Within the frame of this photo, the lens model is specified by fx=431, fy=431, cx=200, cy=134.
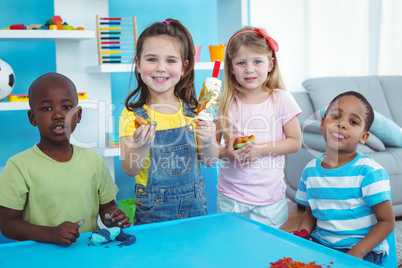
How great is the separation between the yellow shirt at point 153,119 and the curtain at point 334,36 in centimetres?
241

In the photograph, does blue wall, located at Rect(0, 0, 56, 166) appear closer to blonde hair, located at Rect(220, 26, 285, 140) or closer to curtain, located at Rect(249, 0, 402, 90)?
blonde hair, located at Rect(220, 26, 285, 140)

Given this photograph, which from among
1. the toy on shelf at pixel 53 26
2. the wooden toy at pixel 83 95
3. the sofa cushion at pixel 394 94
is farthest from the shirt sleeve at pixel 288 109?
the sofa cushion at pixel 394 94

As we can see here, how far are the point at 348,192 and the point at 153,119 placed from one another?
68 centimetres

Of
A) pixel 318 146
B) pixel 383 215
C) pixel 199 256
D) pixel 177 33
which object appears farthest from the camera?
pixel 318 146

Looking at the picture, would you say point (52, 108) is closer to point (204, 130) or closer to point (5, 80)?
point (204, 130)

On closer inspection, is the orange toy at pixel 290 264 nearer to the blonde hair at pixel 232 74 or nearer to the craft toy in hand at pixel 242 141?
the craft toy in hand at pixel 242 141

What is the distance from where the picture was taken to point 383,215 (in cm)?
125

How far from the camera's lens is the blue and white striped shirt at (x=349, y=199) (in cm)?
127

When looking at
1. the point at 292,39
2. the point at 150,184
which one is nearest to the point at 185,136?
the point at 150,184

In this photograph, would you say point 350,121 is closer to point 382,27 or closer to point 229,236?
point 229,236

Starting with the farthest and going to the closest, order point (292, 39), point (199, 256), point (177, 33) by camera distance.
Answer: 1. point (292, 39)
2. point (177, 33)
3. point (199, 256)

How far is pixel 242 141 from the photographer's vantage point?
158 cm

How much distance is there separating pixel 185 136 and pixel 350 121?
0.55 m

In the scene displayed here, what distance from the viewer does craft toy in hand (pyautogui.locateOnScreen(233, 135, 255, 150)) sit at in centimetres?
156
